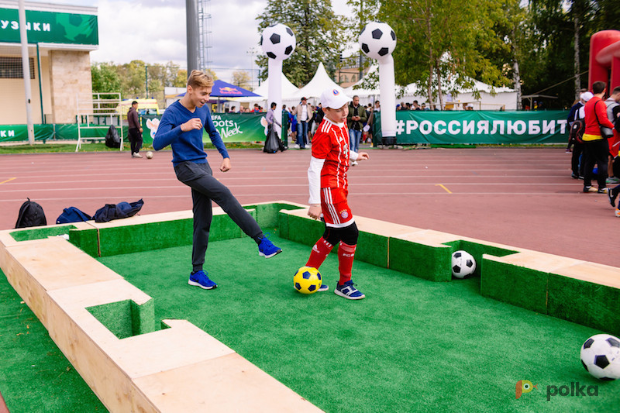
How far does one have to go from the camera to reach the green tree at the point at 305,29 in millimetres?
53656

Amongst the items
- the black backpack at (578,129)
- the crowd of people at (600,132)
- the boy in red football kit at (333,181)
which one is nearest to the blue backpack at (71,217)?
the boy in red football kit at (333,181)

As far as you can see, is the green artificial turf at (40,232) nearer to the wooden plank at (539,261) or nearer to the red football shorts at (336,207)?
the red football shorts at (336,207)

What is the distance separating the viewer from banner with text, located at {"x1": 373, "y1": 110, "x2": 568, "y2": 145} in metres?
23.7

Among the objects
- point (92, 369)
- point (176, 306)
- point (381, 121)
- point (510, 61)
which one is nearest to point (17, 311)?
point (176, 306)

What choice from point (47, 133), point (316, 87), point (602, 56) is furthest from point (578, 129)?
point (47, 133)

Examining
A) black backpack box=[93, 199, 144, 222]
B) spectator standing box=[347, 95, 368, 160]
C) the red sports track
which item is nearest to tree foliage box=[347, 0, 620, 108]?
the red sports track

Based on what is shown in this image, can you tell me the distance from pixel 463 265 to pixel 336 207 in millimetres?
1641

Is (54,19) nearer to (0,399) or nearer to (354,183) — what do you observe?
(354,183)

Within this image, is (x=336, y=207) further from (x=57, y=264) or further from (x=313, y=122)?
(x=313, y=122)

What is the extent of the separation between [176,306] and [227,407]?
2590 millimetres

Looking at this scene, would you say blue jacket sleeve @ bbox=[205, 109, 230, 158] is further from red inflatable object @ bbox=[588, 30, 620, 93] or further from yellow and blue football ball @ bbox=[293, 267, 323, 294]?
red inflatable object @ bbox=[588, 30, 620, 93]

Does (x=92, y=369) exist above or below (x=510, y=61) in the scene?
below

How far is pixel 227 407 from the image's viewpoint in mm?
2479

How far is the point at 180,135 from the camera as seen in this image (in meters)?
5.03
